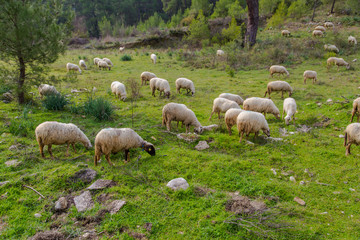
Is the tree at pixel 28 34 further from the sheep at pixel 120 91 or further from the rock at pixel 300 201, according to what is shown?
the rock at pixel 300 201

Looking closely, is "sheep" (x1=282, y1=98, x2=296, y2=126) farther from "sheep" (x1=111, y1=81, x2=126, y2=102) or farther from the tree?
the tree

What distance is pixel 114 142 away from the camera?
19.1ft

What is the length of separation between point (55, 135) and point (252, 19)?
23.4 metres

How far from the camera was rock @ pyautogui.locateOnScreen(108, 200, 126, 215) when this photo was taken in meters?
4.30

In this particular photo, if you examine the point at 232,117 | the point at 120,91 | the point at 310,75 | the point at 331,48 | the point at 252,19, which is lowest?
the point at 232,117

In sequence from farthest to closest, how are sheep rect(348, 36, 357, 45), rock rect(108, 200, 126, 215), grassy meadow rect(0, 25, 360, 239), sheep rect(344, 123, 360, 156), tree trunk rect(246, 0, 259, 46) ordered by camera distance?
1. tree trunk rect(246, 0, 259, 46)
2. sheep rect(348, 36, 357, 45)
3. sheep rect(344, 123, 360, 156)
4. rock rect(108, 200, 126, 215)
5. grassy meadow rect(0, 25, 360, 239)

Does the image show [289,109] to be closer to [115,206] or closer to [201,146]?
[201,146]

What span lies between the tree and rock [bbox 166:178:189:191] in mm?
8335

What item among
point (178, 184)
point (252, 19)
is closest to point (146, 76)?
point (178, 184)

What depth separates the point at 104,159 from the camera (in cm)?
625

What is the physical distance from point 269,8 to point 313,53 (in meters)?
28.8

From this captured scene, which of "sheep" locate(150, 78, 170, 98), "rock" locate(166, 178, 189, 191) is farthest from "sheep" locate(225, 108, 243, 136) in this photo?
"sheep" locate(150, 78, 170, 98)

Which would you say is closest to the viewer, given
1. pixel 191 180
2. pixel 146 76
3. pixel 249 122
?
pixel 191 180

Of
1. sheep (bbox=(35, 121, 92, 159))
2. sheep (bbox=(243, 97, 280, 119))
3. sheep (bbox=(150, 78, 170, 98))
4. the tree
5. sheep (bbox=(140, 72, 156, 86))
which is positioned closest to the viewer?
sheep (bbox=(35, 121, 92, 159))
